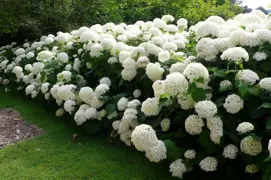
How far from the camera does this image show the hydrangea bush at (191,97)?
2488 millimetres

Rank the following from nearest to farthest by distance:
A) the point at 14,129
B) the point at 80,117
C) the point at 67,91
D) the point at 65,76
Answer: the point at 80,117, the point at 67,91, the point at 65,76, the point at 14,129

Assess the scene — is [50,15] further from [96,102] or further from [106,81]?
[96,102]

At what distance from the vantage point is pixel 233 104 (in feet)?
8.09

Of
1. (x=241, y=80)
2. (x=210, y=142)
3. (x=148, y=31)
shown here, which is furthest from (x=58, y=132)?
(x=241, y=80)

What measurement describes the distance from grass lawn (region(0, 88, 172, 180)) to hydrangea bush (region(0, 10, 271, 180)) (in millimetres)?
207

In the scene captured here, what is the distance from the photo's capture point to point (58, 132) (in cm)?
430

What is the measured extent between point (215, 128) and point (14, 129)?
128 inches

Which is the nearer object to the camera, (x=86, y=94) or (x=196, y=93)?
(x=196, y=93)

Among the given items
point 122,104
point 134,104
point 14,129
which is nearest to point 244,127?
point 134,104

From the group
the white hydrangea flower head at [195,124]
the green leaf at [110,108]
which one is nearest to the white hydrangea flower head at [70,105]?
the green leaf at [110,108]

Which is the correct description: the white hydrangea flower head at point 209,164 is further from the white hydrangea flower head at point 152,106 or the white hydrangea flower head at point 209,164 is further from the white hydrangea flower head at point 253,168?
the white hydrangea flower head at point 152,106

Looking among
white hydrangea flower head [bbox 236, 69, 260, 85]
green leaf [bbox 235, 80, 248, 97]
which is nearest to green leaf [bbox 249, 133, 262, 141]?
green leaf [bbox 235, 80, 248, 97]

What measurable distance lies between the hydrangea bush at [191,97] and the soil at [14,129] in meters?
0.65

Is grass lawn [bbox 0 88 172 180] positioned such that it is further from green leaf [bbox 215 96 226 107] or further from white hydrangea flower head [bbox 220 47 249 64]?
white hydrangea flower head [bbox 220 47 249 64]
